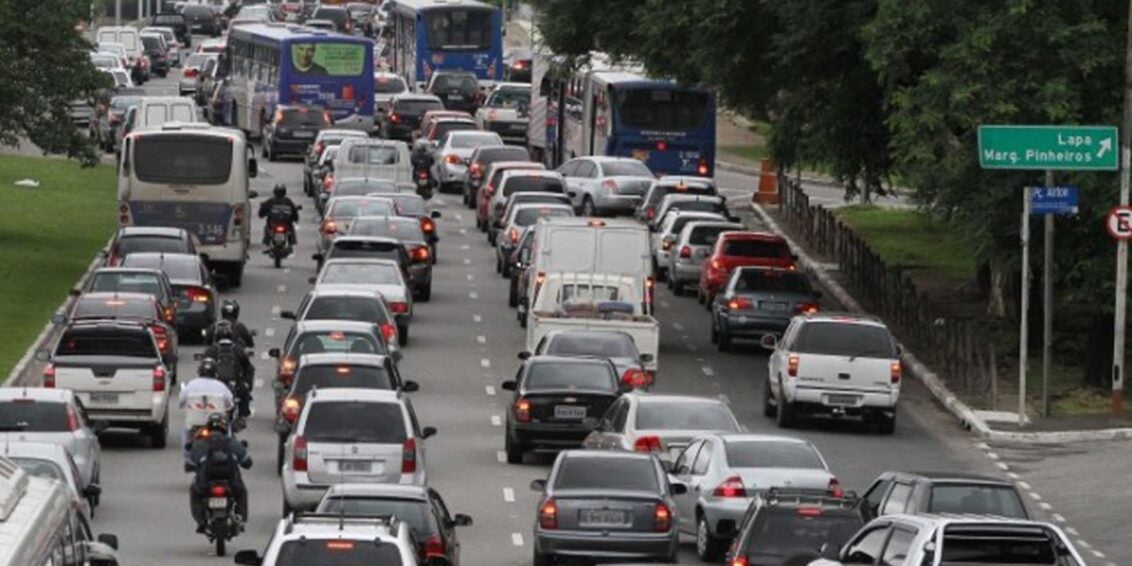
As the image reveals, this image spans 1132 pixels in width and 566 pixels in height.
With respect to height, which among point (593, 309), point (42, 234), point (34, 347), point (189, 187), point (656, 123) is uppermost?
point (656, 123)

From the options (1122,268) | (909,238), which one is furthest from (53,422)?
(909,238)

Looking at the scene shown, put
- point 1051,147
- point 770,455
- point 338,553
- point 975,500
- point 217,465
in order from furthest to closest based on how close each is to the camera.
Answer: point 1051,147 < point 770,455 < point 217,465 < point 975,500 < point 338,553

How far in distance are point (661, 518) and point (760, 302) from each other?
2116 centimetres

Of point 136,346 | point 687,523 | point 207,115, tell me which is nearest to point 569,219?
point 136,346

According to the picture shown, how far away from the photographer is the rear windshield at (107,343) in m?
41.0

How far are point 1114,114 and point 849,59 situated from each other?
751 centimetres

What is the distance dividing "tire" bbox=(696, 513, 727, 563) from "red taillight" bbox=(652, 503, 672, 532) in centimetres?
161

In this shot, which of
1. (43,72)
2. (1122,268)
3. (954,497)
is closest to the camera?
(954,497)

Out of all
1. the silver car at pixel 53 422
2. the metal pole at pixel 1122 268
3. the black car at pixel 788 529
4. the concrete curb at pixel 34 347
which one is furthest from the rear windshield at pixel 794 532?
the concrete curb at pixel 34 347

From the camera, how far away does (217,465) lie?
106 ft

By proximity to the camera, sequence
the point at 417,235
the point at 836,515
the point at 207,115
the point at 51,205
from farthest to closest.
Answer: the point at 207,115 → the point at 51,205 → the point at 417,235 → the point at 836,515

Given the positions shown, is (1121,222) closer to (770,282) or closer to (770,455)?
(770,282)

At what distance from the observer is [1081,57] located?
153 feet

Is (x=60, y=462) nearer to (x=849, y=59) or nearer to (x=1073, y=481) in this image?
(x=1073, y=481)
